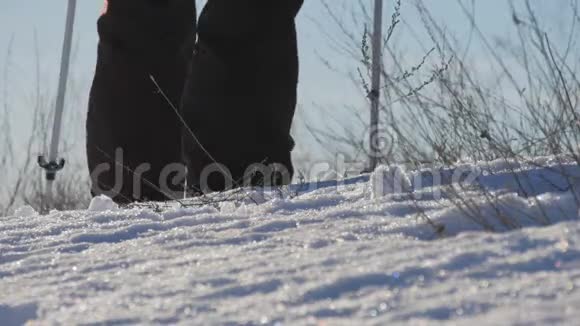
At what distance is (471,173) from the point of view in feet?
8.54

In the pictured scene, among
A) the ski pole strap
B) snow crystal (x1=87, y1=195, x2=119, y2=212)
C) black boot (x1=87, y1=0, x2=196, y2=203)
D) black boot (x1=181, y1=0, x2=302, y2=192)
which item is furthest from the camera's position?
the ski pole strap

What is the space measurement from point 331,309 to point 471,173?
4.16 ft

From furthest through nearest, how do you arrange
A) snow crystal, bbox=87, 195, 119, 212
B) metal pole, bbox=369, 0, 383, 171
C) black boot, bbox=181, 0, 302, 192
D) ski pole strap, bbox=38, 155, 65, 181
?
1. ski pole strap, bbox=38, 155, 65, 181
2. black boot, bbox=181, 0, 302, 192
3. snow crystal, bbox=87, 195, 119, 212
4. metal pole, bbox=369, 0, 383, 171

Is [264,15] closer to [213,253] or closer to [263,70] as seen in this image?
[263,70]

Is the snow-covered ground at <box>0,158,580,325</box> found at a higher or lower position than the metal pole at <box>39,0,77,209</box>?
lower

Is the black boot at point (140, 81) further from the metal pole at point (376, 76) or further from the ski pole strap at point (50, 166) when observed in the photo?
the ski pole strap at point (50, 166)

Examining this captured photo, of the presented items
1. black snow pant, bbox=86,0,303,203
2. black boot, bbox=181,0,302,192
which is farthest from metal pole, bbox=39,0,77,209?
black boot, bbox=181,0,302,192

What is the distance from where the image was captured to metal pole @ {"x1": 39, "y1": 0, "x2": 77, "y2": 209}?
5.32 m

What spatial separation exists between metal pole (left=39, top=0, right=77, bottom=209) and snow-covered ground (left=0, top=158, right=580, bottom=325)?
255cm

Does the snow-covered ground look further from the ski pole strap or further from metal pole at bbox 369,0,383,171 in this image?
the ski pole strap

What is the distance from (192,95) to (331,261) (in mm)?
2669

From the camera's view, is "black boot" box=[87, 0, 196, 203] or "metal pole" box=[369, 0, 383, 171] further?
"black boot" box=[87, 0, 196, 203]

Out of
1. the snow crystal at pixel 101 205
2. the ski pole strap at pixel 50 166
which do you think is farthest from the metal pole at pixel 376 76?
the ski pole strap at pixel 50 166

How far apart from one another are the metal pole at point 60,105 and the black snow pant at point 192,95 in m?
0.95
